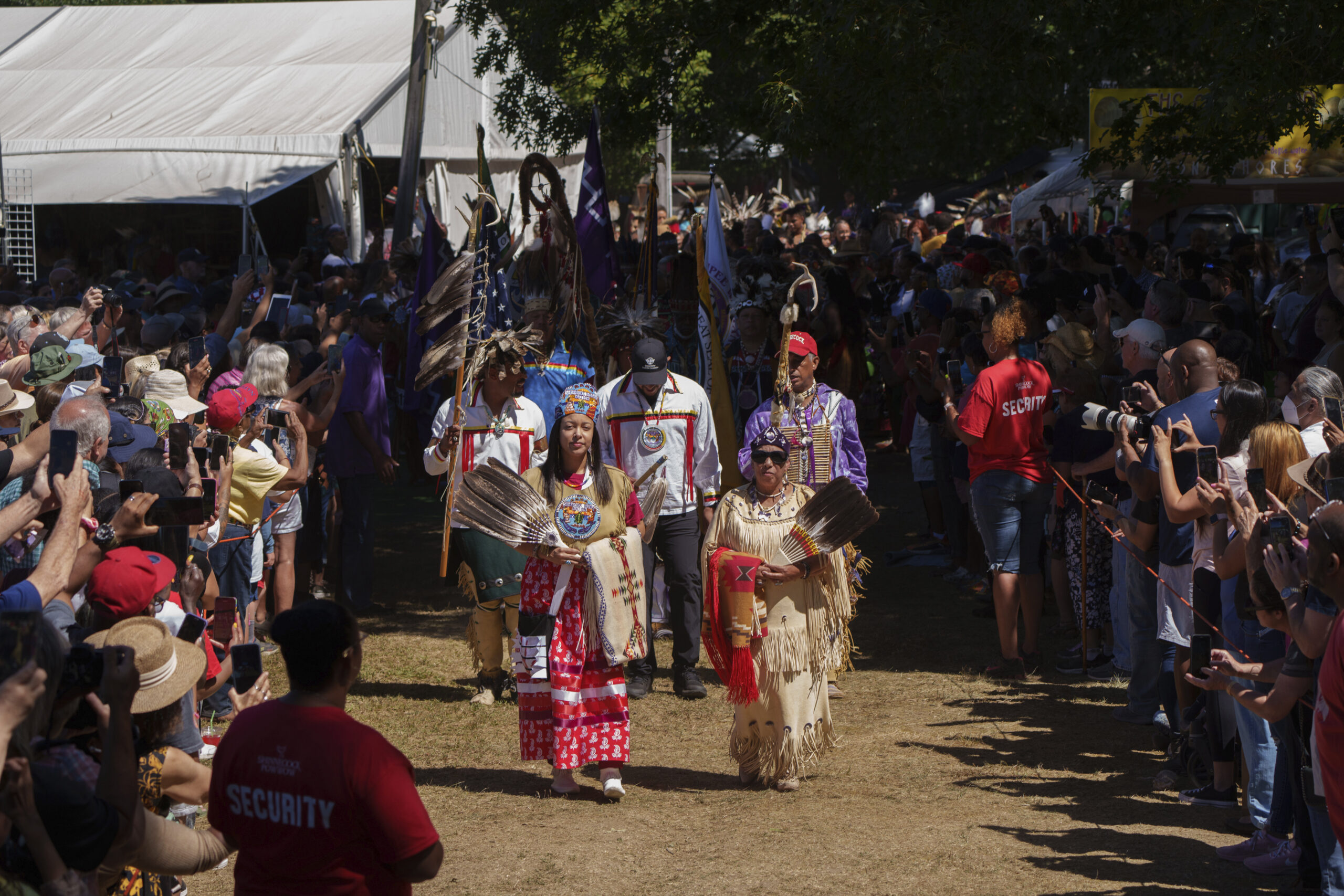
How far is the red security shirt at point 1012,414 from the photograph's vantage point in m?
7.21

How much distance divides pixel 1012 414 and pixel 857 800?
248 cm

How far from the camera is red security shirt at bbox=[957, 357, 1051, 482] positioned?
7.21m

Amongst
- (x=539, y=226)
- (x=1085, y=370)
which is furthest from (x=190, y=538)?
(x=1085, y=370)

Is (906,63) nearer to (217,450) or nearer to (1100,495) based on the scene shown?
(1100,495)

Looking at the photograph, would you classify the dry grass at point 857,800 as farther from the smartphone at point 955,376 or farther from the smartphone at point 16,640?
the smartphone at point 16,640

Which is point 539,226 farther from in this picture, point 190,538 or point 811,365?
point 190,538

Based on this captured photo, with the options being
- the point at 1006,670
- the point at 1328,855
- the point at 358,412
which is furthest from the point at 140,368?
the point at 1328,855

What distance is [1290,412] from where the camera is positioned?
551 centimetres

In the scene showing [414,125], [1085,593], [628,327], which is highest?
[414,125]

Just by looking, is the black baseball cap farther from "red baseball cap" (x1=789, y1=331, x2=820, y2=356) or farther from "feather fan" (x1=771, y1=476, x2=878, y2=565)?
"feather fan" (x1=771, y1=476, x2=878, y2=565)

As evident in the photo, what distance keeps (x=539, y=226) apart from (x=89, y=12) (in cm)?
1943

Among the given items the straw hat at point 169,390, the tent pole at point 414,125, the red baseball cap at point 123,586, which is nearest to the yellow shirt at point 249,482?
the straw hat at point 169,390

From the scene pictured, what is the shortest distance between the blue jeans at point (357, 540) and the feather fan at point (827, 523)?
3889mm

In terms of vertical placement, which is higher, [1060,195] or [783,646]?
[1060,195]
